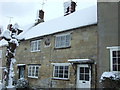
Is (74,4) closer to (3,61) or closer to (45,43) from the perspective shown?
(45,43)

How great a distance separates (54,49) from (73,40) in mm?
2673

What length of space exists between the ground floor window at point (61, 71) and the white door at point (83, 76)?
4.64 ft

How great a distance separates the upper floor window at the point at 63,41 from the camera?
17.2 metres

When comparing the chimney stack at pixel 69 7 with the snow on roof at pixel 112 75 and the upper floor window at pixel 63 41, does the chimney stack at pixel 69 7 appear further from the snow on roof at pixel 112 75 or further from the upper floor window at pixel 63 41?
the snow on roof at pixel 112 75

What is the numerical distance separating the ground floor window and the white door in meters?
1.41

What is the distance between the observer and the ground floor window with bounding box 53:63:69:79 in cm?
1675

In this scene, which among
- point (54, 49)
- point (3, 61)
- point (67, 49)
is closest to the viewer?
point (67, 49)

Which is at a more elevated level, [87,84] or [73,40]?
[73,40]

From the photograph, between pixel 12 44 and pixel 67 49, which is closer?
pixel 12 44

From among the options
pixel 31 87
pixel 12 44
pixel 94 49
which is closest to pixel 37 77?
pixel 31 87

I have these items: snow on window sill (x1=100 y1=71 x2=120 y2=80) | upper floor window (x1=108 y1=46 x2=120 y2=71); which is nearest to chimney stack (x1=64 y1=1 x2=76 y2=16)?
upper floor window (x1=108 y1=46 x2=120 y2=71)

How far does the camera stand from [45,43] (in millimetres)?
19844

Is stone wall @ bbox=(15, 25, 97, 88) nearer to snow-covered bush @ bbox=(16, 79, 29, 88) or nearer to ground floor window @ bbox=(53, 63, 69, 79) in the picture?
ground floor window @ bbox=(53, 63, 69, 79)

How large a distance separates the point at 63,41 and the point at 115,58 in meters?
5.93
